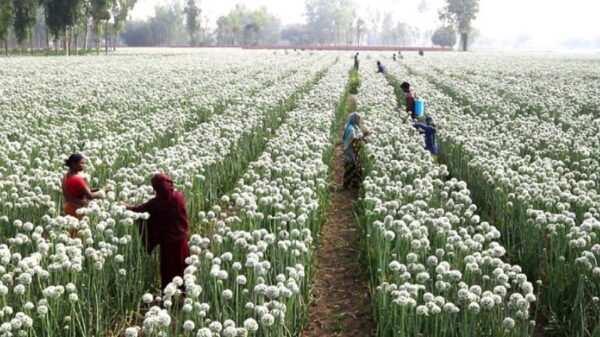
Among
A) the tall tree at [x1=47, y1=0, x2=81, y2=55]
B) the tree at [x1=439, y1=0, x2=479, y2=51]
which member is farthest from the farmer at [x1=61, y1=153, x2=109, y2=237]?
the tree at [x1=439, y1=0, x2=479, y2=51]

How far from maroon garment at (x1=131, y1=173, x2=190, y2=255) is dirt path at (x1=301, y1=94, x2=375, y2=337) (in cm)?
190

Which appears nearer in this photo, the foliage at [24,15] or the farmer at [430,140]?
the farmer at [430,140]

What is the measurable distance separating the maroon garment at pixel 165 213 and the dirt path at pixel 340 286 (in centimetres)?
190

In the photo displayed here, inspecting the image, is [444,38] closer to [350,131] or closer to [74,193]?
[350,131]

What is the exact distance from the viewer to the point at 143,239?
26.5 feet

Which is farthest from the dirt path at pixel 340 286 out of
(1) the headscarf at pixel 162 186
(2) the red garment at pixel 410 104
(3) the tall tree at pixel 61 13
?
(3) the tall tree at pixel 61 13

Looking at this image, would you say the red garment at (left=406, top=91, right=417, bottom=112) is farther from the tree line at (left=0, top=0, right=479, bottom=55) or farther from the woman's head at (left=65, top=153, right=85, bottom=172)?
the tree line at (left=0, top=0, right=479, bottom=55)

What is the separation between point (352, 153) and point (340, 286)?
5.07m

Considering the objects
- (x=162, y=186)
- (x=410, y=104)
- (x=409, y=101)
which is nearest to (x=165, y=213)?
(x=162, y=186)

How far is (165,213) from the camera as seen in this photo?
775 centimetres

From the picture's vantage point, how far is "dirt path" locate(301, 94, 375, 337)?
25.7 feet

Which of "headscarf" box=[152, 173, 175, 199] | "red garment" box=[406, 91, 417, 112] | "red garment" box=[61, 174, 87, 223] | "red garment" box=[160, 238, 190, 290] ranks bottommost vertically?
"red garment" box=[160, 238, 190, 290]

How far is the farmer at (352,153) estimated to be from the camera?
541 inches

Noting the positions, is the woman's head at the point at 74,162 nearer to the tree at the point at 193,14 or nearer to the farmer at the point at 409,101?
the farmer at the point at 409,101
